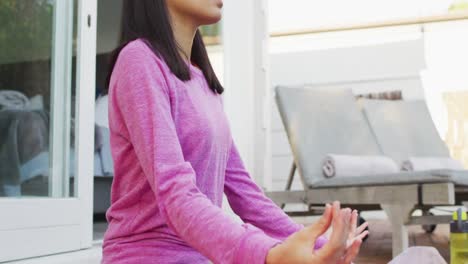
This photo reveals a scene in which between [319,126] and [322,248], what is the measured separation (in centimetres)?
316

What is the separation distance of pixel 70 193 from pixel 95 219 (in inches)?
60.8

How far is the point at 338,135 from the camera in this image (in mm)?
3852

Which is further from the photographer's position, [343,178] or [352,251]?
[343,178]

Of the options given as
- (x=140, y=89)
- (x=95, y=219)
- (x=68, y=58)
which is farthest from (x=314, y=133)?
(x=140, y=89)

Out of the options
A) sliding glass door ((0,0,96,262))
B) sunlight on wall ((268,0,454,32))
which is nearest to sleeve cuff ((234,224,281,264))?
sliding glass door ((0,0,96,262))

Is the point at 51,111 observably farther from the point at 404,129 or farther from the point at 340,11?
the point at 340,11

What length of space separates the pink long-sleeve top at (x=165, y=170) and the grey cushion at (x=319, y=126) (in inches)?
90.2

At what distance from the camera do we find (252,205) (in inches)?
43.6

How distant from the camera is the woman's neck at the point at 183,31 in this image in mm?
1015

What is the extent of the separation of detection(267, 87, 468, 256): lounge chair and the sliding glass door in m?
1.41

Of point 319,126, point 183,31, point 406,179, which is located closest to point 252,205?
point 183,31

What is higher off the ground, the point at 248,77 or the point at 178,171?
the point at 248,77

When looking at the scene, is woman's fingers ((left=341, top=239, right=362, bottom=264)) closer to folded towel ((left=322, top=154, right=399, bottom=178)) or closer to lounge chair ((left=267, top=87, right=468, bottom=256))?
lounge chair ((left=267, top=87, right=468, bottom=256))

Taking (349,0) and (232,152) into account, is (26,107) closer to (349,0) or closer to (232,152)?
(232,152)
